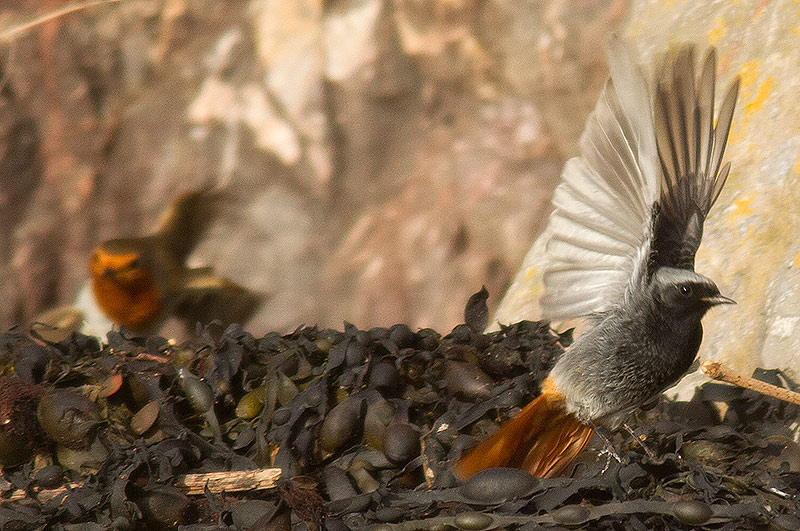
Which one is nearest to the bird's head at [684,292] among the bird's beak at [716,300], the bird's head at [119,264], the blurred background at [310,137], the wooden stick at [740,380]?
the bird's beak at [716,300]

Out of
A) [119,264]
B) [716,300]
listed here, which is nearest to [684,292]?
[716,300]

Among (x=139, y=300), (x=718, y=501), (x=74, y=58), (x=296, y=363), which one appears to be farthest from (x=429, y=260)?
(x=718, y=501)

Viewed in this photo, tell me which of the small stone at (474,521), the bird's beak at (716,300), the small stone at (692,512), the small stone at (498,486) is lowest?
the small stone at (692,512)

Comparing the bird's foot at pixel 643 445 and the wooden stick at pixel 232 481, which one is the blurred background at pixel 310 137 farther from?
the wooden stick at pixel 232 481

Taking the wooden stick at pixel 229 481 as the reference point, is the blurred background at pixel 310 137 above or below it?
above

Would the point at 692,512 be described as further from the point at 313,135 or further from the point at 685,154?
the point at 313,135

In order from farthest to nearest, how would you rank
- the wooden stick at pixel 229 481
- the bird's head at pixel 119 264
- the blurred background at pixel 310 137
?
1. the blurred background at pixel 310 137
2. the bird's head at pixel 119 264
3. the wooden stick at pixel 229 481

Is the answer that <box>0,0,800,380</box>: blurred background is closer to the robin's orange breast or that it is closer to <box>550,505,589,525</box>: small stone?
the robin's orange breast
